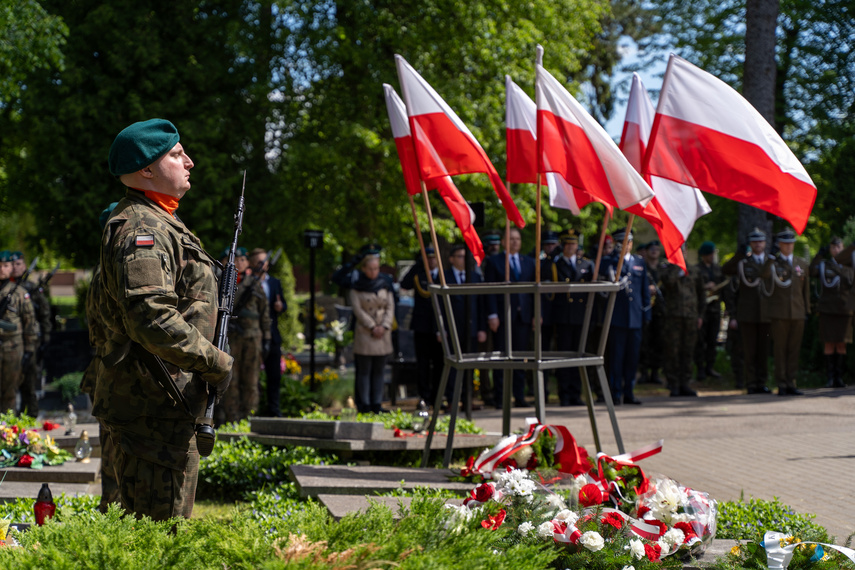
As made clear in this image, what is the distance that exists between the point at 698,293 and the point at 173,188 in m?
11.0

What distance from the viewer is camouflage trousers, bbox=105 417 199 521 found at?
3.38 m

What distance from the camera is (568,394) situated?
37.4ft

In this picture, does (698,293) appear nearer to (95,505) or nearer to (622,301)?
(622,301)

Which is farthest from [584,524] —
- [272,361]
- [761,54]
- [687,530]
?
[761,54]

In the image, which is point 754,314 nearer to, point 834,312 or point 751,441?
point 834,312

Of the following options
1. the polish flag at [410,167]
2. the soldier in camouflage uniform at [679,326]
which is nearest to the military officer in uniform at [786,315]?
the soldier in camouflage uniform at [679,326]

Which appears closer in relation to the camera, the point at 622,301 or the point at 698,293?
the point at 622,301

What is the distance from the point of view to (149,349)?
3.21 meters

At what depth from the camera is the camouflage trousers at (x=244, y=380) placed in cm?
970

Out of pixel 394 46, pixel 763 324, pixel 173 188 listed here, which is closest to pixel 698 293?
pixel 763 324

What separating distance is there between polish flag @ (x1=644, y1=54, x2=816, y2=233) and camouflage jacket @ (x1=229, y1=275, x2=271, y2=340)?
5534 millimetres

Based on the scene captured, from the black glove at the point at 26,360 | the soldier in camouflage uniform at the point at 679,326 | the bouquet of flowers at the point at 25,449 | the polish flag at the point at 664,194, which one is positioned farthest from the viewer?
the soldier in camouflage uniform at the point at 679,326

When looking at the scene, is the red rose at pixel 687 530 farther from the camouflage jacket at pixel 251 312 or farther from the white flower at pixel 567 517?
the camouflage jacket at pixel 251 312

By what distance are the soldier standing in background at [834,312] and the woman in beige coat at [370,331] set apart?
659 cm
